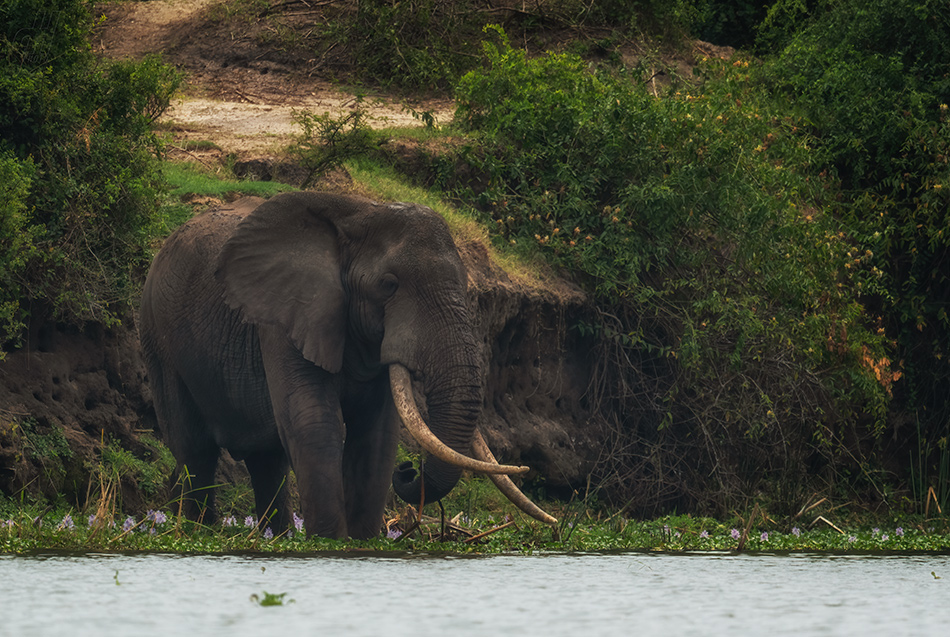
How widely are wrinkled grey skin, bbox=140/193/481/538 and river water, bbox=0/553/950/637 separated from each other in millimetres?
1116

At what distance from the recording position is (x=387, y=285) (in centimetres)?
704

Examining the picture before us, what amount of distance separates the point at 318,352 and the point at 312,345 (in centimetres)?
6

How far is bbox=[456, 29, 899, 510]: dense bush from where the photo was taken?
11828mm

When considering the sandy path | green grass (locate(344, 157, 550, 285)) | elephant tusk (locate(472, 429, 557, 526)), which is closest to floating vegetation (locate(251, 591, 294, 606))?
elephant tusk (locate(472, 429, 557, 526))

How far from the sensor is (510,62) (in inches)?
541

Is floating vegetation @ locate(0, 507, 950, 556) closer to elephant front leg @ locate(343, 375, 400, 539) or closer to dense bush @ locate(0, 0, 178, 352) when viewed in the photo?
elephant front leg @ locate(343, 375, 400, 539)

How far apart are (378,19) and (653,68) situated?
395 centimetres

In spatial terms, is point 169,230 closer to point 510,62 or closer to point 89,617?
point 510,62

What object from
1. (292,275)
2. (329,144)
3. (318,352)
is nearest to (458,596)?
(318,352)

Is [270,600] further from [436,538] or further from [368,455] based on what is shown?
[368,455]

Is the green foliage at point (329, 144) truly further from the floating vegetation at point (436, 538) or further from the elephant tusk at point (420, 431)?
the elephant tusk at point (420, 431)

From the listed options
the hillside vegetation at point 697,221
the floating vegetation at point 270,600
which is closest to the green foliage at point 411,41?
the hillside vegetation at point 697,221

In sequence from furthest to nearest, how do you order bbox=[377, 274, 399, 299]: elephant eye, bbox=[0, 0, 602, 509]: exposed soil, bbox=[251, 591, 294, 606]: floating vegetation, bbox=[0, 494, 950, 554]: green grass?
bbox=[0, 0, 602, 509]: exposed soil → bbox=[377, 274, 399, 299]: elephant eye → bbox=[0, 494, 950, 554]: green grass → bbox=[251, 591, 294, 606]: floating vegetation

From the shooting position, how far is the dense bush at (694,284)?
1183cm
